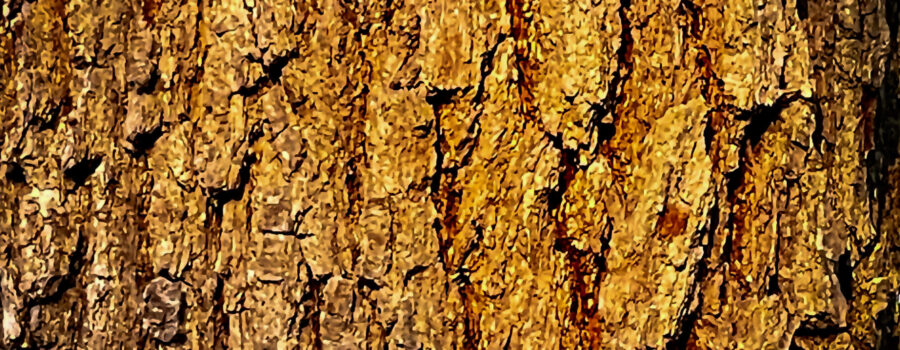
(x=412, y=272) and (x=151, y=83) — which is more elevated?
(x=151, y=83)

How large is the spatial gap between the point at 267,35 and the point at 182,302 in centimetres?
28

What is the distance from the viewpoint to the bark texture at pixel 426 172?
929 millimetres

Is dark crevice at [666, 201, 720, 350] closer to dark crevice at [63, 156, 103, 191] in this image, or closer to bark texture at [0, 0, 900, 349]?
bark texture at [0, 0, 900, 349]

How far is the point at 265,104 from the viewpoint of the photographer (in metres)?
0.93

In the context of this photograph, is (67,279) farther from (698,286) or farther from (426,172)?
(698,286)

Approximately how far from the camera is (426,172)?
0.93 meters

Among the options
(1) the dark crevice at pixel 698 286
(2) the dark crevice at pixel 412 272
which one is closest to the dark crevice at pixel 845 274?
(1) the dark crevice at pixel 698 286

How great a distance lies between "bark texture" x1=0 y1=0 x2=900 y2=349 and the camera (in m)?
0.93

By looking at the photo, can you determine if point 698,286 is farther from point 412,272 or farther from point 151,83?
point 151,83

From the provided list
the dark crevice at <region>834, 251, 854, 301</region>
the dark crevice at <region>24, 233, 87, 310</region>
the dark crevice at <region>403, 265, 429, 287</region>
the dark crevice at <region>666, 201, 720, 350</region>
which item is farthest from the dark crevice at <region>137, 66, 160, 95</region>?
the dark crevice at <region>834, 251, 854, 301</region>

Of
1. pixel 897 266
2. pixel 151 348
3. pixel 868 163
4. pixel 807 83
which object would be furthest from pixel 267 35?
pixel 897 266

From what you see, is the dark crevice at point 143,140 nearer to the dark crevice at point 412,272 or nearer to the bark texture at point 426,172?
the bark texture at point 426,172

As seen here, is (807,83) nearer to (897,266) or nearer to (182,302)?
(897,266)

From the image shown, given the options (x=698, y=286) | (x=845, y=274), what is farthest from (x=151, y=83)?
(x=845, y=274)
